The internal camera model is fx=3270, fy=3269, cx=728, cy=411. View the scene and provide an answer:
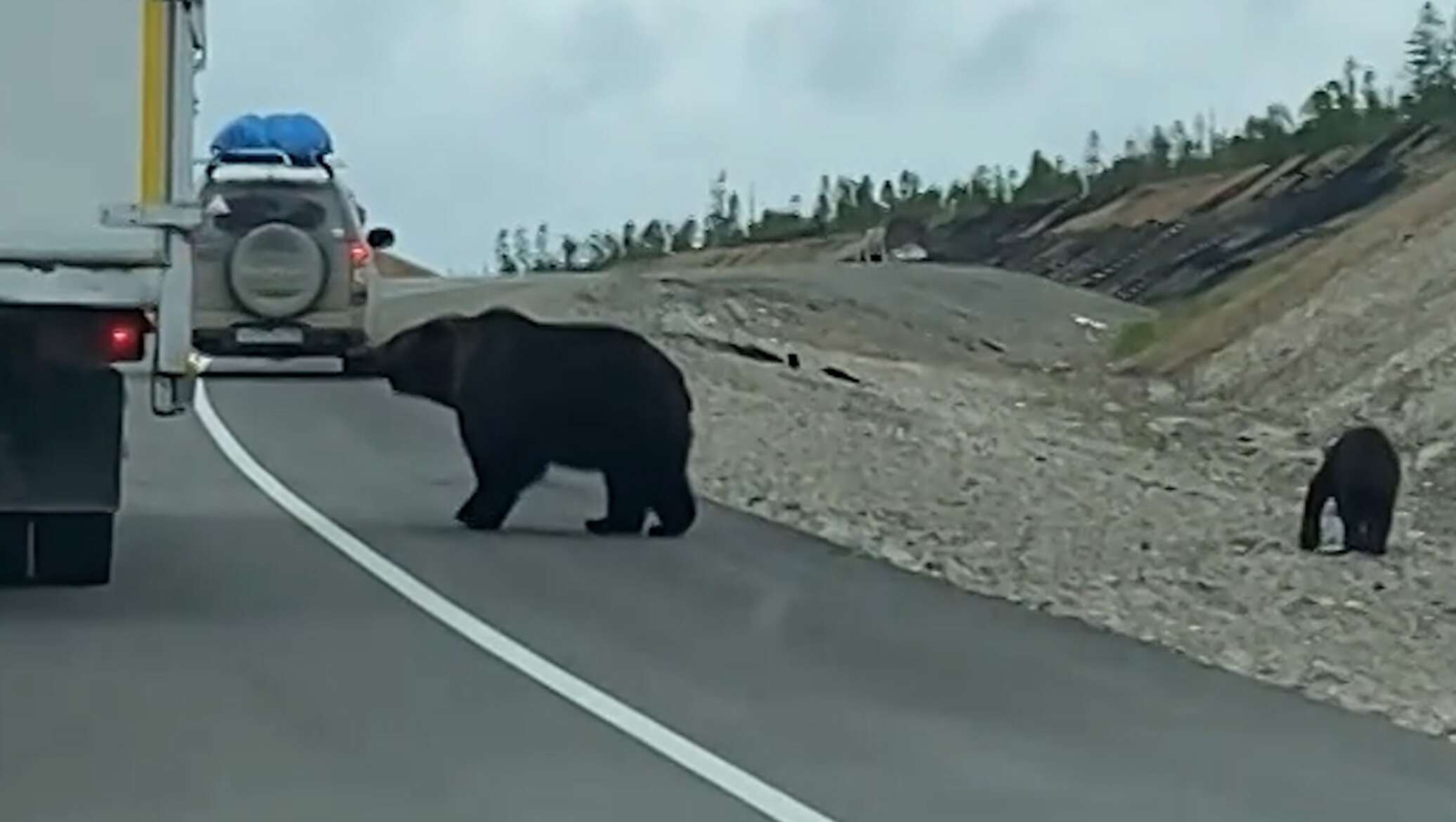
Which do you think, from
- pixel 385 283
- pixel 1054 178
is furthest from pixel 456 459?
pixel 1054 178

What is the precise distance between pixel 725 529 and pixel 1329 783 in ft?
26.7

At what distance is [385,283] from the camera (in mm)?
44844

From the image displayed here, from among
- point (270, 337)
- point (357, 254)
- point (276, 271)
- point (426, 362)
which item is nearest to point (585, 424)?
point (426, 362)

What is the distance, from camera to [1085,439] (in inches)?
1111

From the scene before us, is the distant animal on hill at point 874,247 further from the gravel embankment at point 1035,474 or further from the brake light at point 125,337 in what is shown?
the brake light at point 125,337

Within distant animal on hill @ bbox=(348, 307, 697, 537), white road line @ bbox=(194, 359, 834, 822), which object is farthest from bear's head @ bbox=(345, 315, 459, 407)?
white road line @ bbox=(194, 359, 834, 822)

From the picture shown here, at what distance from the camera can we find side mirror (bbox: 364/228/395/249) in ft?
94.5

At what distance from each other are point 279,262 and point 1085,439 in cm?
723

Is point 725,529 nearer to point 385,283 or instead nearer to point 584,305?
point 584,305

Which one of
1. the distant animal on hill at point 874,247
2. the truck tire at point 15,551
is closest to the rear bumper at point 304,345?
the truck tire at point 15,551

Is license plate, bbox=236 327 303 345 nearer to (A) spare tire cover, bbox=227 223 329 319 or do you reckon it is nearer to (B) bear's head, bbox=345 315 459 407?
(A) spare tire cover, bbox=227 223 329 319

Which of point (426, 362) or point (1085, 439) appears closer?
point (426, 362)

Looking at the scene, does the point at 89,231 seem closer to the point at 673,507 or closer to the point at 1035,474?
the point at 673,507

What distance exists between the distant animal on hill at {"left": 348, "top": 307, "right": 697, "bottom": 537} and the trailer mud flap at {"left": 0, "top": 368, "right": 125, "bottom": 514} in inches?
163
